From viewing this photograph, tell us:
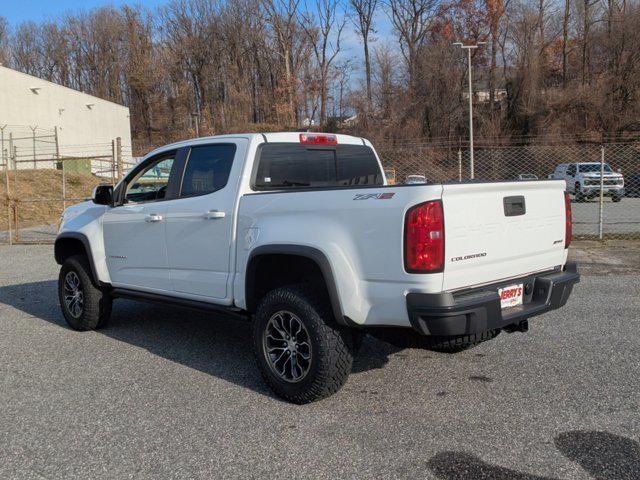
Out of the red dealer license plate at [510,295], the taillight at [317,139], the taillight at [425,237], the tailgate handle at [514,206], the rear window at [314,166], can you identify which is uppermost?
the taillight at [317,139]

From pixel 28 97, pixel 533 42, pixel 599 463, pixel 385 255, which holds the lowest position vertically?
pixel 599 463

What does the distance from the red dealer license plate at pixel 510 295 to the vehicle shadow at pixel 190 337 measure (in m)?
1.40

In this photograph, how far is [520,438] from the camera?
3.46 meters

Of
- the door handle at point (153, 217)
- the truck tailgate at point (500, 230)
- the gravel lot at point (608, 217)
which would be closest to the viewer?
the truck tailgate at point (500, 230)

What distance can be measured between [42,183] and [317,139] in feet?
84.7

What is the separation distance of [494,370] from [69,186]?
28.4 meters

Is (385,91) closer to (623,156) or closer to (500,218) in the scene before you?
(623,156)

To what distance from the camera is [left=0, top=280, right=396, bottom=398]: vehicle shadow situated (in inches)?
192

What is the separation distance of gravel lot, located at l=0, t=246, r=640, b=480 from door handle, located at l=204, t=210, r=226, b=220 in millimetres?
1294

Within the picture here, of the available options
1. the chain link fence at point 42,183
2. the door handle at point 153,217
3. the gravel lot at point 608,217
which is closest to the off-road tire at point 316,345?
the door handle at point 153,217

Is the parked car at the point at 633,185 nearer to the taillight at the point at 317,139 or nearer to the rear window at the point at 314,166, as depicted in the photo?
the rear window at the point at 314,166

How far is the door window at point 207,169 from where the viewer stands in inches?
187

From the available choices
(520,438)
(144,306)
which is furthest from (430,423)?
(144,306)

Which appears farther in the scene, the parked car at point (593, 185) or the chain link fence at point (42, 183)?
the parked car at point (593, 185)
